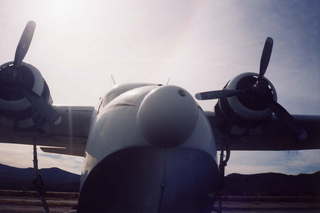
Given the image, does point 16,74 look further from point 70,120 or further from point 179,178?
point 179,178

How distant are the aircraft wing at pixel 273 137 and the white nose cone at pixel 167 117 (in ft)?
12.8

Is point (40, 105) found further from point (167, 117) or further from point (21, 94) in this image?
point (167, 117)

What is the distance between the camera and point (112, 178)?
14.7 feet

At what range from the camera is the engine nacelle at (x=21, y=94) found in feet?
25.6

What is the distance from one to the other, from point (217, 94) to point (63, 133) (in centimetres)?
645

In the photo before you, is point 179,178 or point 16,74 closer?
point 179,178

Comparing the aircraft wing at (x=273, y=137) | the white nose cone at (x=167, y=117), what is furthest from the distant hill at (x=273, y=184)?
the white nose cone at (x=167, y=117)

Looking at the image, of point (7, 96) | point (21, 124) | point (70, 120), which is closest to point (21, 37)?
point (7, 96)

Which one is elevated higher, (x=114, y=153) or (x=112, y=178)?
(x=114, y=153)

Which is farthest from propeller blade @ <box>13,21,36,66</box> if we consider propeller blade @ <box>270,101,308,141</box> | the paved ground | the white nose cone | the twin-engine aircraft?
the paved ground

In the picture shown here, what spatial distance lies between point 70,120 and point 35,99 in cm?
300

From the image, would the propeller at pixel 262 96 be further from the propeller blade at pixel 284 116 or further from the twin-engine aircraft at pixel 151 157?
the twin-engine aircraft at pixel 151 157

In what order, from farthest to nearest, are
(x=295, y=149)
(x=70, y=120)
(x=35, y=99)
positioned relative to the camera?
(x=295, y=149) < (x=70, y=120) < (x=35, y=99)

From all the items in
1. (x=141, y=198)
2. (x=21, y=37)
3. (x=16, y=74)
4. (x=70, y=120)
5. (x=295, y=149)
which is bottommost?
(x=295, y=149)
